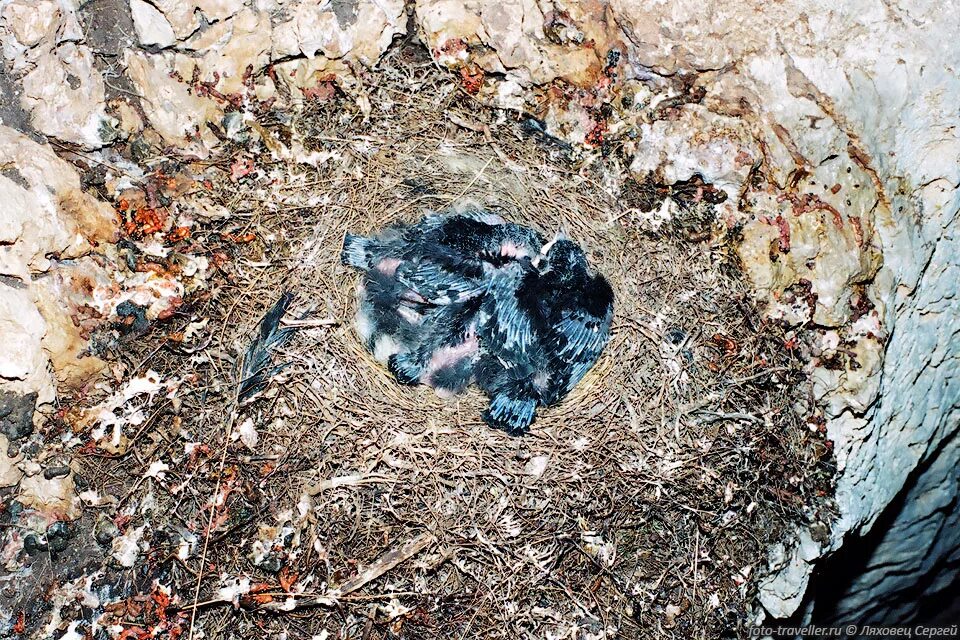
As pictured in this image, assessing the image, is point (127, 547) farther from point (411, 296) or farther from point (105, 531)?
point (411, 296)

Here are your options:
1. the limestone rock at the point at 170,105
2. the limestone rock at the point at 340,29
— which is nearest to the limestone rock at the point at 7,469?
the limestone rock at the point at 170,105

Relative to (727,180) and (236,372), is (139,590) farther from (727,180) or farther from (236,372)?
(727,180)

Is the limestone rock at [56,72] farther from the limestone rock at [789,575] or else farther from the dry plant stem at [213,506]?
the limestone rock at [789,575]

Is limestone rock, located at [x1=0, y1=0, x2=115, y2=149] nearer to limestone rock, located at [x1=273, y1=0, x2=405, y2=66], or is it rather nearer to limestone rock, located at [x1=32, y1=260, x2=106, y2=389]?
limestone rock, located at [x1=32, y1=260, x2=106, y2=389]

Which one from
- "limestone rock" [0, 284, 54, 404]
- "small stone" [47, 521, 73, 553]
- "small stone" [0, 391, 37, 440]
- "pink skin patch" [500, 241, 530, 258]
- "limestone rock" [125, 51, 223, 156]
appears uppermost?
"limestone rock" [125, 51, 223, 156]

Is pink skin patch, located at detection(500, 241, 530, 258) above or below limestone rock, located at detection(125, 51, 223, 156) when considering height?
below

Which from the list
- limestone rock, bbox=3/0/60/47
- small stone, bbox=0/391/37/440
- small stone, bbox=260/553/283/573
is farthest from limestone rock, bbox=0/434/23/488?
limestone rock, bbox=3/0/60/47
